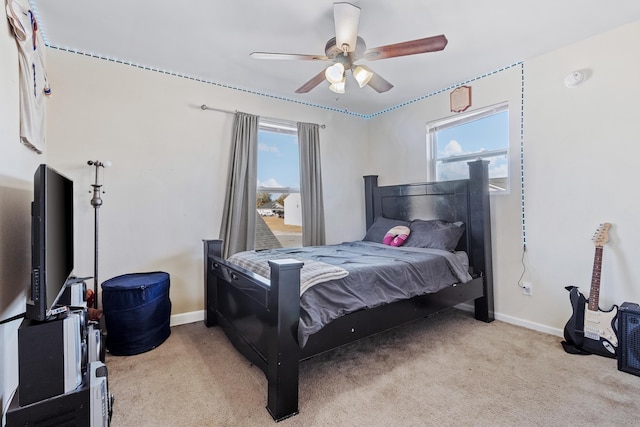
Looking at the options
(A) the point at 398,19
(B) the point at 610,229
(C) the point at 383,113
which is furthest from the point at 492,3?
(C) the point at 383,113

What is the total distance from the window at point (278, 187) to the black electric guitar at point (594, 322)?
2.65 m

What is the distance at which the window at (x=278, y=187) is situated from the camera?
351cm

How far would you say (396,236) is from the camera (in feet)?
10.7

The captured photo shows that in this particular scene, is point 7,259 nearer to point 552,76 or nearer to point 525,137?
point 525,137

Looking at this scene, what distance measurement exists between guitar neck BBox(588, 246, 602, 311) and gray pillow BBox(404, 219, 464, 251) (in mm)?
1007

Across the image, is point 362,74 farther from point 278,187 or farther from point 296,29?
point 278,187

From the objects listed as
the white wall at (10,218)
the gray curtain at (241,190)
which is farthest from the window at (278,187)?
the white wall at (10,218)

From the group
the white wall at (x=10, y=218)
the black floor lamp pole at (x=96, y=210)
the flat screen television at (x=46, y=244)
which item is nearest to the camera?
the flat screen television at (x=46, y=244)

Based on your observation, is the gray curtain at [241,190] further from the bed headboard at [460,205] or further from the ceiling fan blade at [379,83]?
the bed headboard at [460,205]

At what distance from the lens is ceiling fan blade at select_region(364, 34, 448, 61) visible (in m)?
1.77

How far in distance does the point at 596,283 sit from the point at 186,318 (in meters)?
3.48

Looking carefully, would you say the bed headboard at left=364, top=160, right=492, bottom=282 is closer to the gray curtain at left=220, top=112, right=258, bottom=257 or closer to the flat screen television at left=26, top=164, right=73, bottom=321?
the gray curtain at left=220, top=112, right=258, bottom=257

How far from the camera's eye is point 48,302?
4.00 ft

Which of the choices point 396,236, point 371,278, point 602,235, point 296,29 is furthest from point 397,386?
point 296,29
